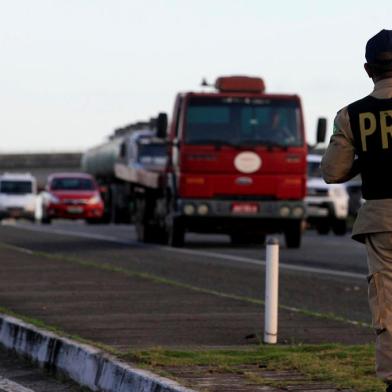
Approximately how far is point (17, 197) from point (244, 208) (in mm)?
35601

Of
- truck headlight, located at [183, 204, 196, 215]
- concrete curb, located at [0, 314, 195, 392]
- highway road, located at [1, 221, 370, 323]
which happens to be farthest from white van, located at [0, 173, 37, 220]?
concrete curb, located at [0, 314, 195, 392]

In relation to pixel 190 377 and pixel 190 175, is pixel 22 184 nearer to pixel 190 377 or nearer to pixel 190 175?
pixel 190 175

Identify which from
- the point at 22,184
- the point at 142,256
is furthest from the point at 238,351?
the point at 22,184

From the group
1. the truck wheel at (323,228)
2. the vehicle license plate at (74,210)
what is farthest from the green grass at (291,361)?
the vehicle license plate at (74,210)

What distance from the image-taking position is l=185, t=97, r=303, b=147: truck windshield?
94.8ft

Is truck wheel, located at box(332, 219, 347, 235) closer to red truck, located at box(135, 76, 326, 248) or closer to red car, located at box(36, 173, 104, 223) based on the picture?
red truck, located at box(135, 76, 326, 248)

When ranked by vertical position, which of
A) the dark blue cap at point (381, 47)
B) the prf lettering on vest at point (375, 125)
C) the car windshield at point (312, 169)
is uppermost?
the dark blue cap at point (381, 47)

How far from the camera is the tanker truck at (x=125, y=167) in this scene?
35.3 meters

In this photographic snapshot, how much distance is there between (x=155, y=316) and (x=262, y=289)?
18.9ft

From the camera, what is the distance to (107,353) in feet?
33.2

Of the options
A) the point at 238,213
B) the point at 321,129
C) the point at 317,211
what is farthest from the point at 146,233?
the point at 317,211

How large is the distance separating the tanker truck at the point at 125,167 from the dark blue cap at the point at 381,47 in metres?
23.0

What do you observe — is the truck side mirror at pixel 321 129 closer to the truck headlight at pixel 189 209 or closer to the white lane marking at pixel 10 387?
the truck headlight at pixel 189 209

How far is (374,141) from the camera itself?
7371 mm
